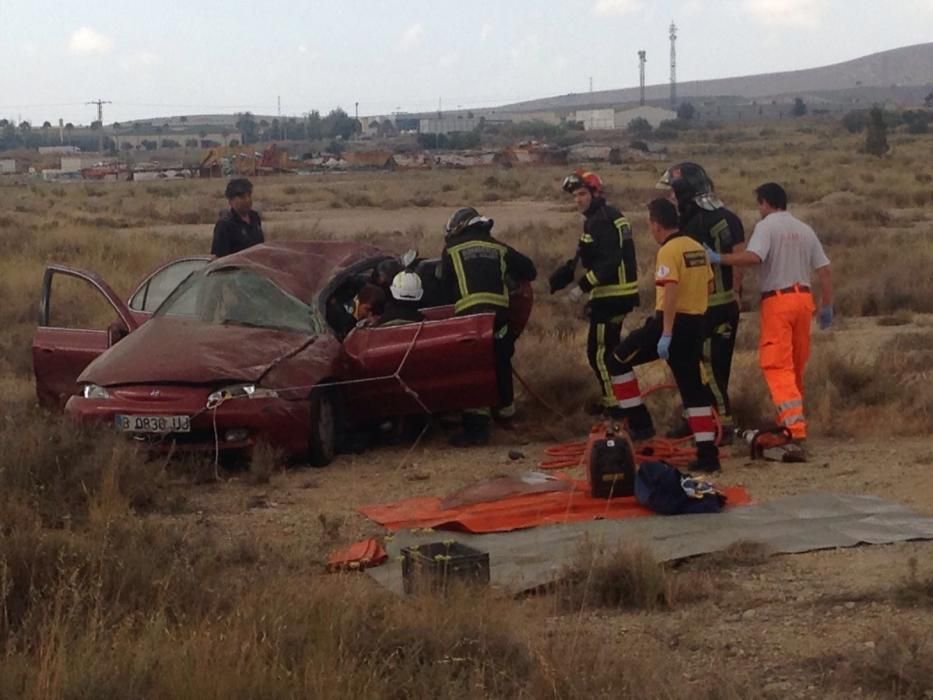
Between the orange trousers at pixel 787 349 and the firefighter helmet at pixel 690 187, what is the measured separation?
791 mm

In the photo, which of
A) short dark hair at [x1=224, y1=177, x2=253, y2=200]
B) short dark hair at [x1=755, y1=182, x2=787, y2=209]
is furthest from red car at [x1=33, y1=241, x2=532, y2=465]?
short dark hair at [x1=755, y1=182, x2=787, y2=209]

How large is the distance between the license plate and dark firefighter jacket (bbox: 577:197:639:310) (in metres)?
3.04

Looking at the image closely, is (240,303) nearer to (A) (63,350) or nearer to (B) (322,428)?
(B) (322,428)

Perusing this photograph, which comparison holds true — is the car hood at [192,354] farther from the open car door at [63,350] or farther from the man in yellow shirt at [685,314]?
the man in yellow shirt at [685,314]

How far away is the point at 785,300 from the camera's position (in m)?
10.0

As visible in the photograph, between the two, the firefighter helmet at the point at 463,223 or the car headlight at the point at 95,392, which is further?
the firefighter helmet at the point at 463,223

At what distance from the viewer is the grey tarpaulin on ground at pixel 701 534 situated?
23.7 ft

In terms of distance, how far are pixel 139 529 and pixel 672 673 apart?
278 cm

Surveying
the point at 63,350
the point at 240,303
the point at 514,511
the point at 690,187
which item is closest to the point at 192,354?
the point at 240,303

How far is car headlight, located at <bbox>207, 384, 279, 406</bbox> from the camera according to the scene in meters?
9.57

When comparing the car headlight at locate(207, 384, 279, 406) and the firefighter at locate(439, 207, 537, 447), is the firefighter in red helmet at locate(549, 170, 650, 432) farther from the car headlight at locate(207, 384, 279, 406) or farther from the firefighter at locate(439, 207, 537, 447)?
the car headlight at locate(207, 384, 279, 406)

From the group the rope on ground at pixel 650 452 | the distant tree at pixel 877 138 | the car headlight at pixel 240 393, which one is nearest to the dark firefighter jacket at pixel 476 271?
the rope on ground at pixel 650 452

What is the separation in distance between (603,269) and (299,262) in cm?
227

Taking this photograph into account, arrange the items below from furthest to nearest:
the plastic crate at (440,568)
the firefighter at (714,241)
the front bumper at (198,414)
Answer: the firefighter at (714,241)
the front bumper at (198,414)
the plastic crate at (440,568)
